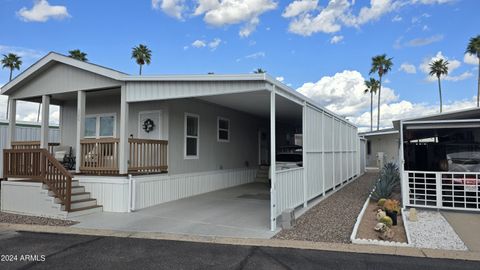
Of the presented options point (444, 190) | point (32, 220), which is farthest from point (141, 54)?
point (444, 190)

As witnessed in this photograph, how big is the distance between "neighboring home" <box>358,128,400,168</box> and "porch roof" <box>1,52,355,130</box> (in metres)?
17.0

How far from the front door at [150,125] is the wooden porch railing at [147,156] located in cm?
46

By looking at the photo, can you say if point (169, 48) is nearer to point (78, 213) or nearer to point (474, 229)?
point (78, 213)

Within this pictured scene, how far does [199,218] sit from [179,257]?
2.67m

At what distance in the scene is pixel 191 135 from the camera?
36.7ft

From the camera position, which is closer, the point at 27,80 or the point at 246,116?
the point at 27,80

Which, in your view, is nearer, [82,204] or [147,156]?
[82,204]

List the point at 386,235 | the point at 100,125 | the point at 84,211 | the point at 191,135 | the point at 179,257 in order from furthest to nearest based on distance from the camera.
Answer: the point at 100,125, the point at 191,135, the point at 84,211, the point at 386,235, the point at 179,257

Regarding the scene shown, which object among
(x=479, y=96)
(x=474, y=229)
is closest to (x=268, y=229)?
(x=474, y=229)

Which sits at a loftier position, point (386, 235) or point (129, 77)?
point (129, 77)

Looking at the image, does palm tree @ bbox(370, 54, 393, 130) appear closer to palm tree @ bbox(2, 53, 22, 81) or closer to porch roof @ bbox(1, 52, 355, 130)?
porch roof @ bbox(1, 52, 355, 130)

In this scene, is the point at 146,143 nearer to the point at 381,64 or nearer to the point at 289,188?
the point at 289,188

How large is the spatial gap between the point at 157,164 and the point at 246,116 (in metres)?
5.75

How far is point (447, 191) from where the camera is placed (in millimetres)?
8070
